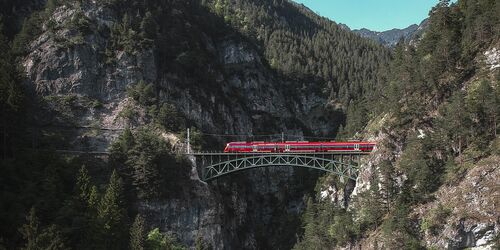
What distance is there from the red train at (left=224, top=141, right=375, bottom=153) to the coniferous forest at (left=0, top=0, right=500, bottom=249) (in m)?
3.16

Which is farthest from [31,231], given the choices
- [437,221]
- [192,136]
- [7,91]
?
[437,221]

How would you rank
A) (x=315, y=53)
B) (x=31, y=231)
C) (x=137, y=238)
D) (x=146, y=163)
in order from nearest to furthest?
(x=31, y=231), (x=137, y=238), (x=146, y=163), (x=315, y=53)

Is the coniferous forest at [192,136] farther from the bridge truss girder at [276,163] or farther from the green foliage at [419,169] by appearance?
the bridge truss girder at [276,163]

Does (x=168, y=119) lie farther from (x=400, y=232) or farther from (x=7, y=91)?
(x=400, y=232)

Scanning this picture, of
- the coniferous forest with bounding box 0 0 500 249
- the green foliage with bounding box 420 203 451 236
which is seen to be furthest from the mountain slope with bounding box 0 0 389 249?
the green foliage with bounding box 420 203 451 236

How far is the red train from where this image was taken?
211 ft

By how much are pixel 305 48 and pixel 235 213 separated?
86834mm

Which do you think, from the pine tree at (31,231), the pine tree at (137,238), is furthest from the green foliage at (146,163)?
the pine tree at (31,231)

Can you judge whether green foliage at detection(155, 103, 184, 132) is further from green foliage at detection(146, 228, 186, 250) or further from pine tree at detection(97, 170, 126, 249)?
pine tree at detection(97, 170, 126, 249)

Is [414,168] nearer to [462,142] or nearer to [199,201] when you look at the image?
[462,142]

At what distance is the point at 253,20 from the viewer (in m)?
168

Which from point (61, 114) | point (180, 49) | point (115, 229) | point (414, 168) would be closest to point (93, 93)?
point (61, 114)

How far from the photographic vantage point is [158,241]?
57656mm

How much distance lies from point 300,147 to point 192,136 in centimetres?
1912
